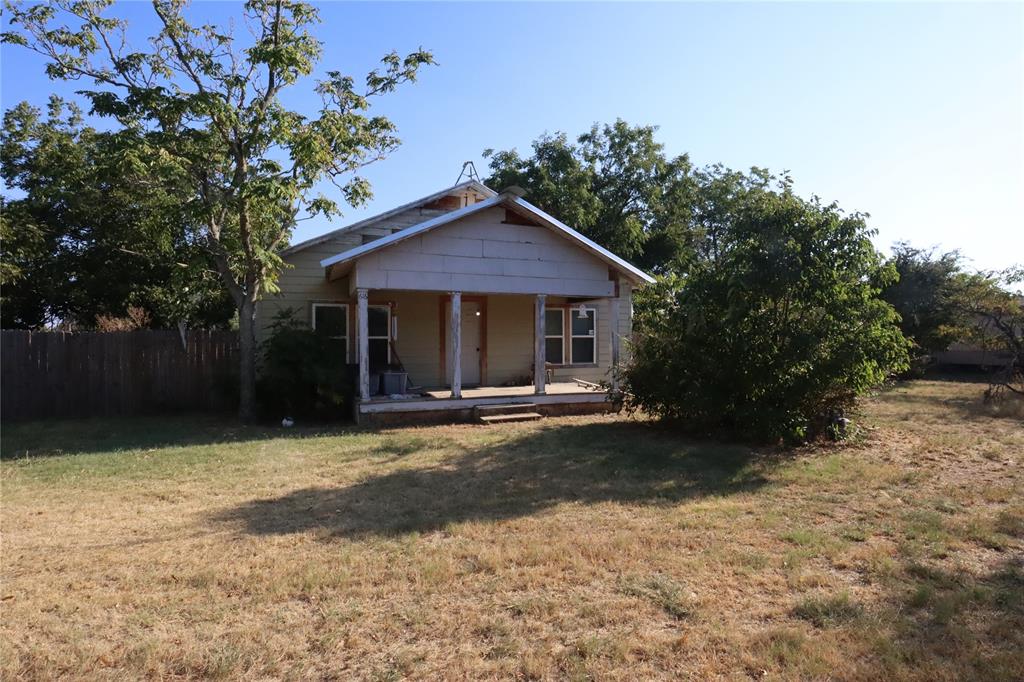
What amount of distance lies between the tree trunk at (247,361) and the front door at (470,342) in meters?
4.54

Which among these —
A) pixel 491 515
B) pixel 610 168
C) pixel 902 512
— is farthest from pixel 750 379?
pixel 610 168

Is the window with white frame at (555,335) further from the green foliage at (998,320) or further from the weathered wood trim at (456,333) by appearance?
the green foliage at (998,320)

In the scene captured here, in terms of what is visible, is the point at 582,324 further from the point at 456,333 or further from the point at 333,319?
Result: the point at 333,319

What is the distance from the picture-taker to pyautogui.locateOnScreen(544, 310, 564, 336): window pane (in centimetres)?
1634

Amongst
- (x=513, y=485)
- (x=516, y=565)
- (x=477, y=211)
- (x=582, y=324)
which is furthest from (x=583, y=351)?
(x=516, y=565)

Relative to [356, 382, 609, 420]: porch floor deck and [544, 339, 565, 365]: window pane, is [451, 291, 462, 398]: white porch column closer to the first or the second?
[356, 382, 609, 420]: porch floor deck

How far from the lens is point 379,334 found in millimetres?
14672

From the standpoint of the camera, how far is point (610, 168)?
2625 centimetres

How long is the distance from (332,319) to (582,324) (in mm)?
6409

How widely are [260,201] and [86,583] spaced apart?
Result: 7606 millimetres

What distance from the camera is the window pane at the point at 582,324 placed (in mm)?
16562

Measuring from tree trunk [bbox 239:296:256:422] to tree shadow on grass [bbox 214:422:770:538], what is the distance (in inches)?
211

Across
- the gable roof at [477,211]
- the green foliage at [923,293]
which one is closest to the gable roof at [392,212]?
the gable roof at [477,211]

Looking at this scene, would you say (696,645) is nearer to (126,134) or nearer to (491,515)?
(491,515)
